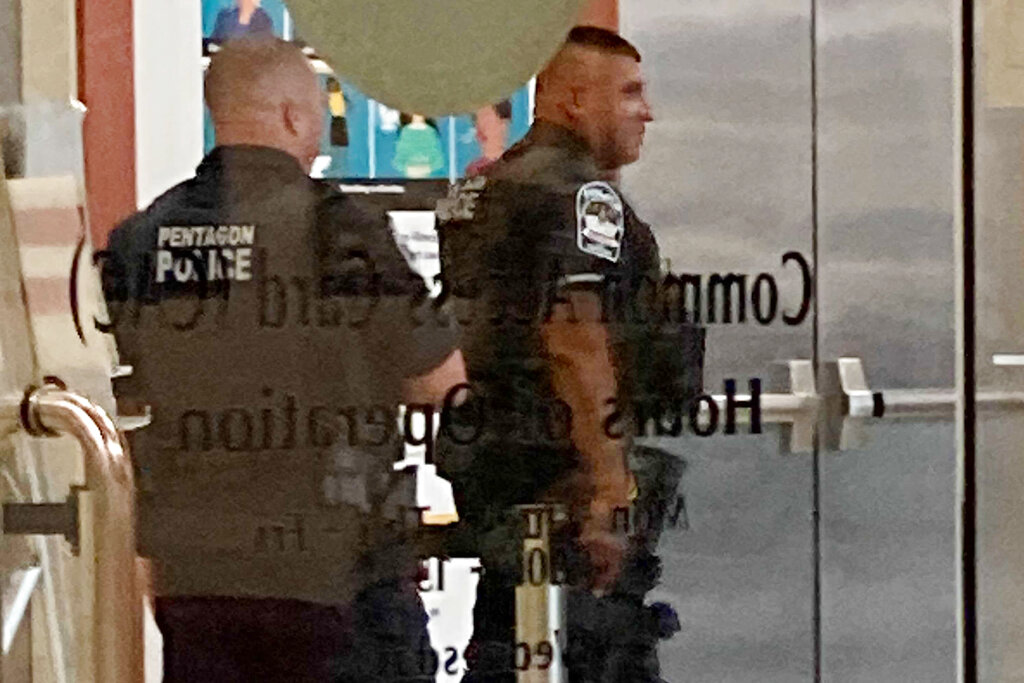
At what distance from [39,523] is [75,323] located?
156 mm

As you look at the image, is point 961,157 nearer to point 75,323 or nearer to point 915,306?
point 915,306

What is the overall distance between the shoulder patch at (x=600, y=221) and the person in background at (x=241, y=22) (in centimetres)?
26

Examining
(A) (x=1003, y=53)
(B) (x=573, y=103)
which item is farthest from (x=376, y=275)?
(A) (x=1003, y=53)

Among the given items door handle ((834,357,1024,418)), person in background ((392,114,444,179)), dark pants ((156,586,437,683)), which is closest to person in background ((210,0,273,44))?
person in background ((392,114,444,179))

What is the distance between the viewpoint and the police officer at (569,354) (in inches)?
33.8

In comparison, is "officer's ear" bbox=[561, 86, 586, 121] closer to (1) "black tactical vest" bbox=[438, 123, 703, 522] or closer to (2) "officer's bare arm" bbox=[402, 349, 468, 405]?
(1) "black tactical vest" bbox=[438, 123, 703, 522]

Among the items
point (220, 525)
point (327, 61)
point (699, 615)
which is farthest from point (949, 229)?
point (220, 525)

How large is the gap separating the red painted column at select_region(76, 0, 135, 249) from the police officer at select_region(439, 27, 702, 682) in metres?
0.23

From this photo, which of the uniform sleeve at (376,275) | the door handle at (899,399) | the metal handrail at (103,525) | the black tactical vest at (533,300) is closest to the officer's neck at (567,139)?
the black tactical vest at (533,300)

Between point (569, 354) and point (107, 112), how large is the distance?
37 cm

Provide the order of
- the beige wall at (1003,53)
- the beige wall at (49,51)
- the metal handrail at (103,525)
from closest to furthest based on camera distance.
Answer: the metal handrail at (103,525) → the beige wall at (49,51) → the beige wall at (1003,53)

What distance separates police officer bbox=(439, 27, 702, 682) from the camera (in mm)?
858

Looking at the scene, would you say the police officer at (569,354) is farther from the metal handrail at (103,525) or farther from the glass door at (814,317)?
the metal handrail at (103,525)

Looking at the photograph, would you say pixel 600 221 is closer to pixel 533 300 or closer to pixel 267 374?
pixel 533 300
